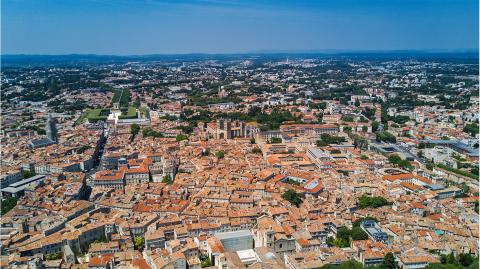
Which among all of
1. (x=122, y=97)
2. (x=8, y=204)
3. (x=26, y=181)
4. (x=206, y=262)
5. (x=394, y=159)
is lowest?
(x=206, y=262)

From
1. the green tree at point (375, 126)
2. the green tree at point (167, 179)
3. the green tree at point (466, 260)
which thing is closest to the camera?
the green tree at point (466, 260)

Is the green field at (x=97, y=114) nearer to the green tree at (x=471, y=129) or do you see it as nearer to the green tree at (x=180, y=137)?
the green tree at (x=180, y=137)

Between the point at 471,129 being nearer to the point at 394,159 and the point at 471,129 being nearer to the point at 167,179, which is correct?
the point at 394,159

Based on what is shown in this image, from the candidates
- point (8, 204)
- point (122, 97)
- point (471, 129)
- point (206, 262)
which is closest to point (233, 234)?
point (206, 262)

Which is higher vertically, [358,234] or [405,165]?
[358,234]

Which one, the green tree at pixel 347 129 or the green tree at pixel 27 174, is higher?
the green tree at pixel 27 174

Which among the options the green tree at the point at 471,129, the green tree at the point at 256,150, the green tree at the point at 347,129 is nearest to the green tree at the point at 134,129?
the green tree at the point at 256,150
